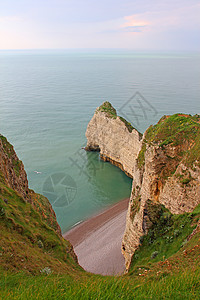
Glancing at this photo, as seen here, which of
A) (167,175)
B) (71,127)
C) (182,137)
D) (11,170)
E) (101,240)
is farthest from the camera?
(71,127)

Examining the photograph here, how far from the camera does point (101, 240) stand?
30656 millimetres

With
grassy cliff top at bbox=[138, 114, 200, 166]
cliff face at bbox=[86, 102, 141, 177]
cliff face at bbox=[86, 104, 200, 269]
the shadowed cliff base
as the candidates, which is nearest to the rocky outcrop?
cliff face at bbox=[86, 104, 200, 269]

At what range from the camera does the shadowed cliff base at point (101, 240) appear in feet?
86.6

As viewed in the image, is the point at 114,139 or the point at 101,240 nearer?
the point at 101,240

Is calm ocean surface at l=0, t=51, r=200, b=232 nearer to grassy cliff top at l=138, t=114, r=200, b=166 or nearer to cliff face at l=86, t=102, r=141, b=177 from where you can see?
cliff face at l=86, t=102, r=141, b=177

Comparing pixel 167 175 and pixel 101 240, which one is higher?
pixel 167 175

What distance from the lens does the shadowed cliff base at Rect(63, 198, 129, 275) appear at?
26406 mm

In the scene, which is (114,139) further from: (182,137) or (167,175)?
(167,175)

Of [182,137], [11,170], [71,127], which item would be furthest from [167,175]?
[71,127]

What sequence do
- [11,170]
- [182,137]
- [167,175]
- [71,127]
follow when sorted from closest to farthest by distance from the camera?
[11,170] → [167,175] → [182,137] → [71,127]

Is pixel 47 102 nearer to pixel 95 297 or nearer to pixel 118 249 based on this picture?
pixel 118 249

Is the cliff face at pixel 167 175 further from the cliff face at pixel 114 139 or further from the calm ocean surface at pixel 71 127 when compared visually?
the cliff face at pixel 114 139

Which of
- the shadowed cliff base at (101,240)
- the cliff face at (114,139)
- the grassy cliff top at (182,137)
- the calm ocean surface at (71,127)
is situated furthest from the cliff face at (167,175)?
the cliff face at (114,139)

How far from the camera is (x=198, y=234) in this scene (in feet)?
44.4
